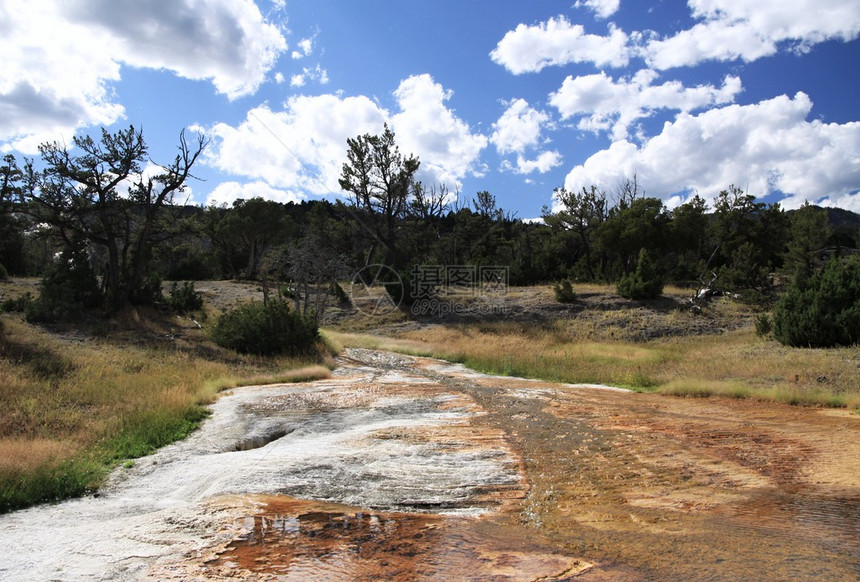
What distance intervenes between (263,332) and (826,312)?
22.1 m

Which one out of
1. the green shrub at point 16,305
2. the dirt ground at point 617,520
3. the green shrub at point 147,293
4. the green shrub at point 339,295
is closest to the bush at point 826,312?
the dirt ground at point 617,520

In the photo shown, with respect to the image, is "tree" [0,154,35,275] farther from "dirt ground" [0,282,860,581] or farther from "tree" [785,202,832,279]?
"tree" [785,202,832,279]

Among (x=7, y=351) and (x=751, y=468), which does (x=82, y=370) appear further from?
(x=751, y=468)

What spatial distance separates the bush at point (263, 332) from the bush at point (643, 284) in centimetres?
2134

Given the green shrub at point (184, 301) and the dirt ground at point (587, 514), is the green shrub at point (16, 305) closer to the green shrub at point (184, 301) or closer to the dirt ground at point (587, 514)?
the green shrub at point (184, 301)

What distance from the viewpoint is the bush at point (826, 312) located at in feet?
64.1

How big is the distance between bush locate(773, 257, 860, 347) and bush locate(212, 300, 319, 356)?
1957 centimetres

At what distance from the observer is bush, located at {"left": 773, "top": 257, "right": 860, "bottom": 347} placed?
64.1ft

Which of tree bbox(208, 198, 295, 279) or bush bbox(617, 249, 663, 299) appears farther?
tree bbox(208, 198, 295, 279)

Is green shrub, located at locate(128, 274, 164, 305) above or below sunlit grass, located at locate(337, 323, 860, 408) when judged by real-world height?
above

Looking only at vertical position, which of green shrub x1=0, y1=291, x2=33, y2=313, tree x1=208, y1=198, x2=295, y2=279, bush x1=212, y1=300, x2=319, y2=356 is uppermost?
tree x1=208, y1=198, x2=295, y2=279

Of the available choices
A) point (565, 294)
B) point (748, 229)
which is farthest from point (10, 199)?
point (748, 229)

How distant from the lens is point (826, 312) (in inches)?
799

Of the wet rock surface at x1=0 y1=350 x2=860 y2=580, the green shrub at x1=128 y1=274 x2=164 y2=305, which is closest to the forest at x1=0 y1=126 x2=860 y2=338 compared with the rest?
the green shrub at x1=128 y1=274 x2=164 y2=305
